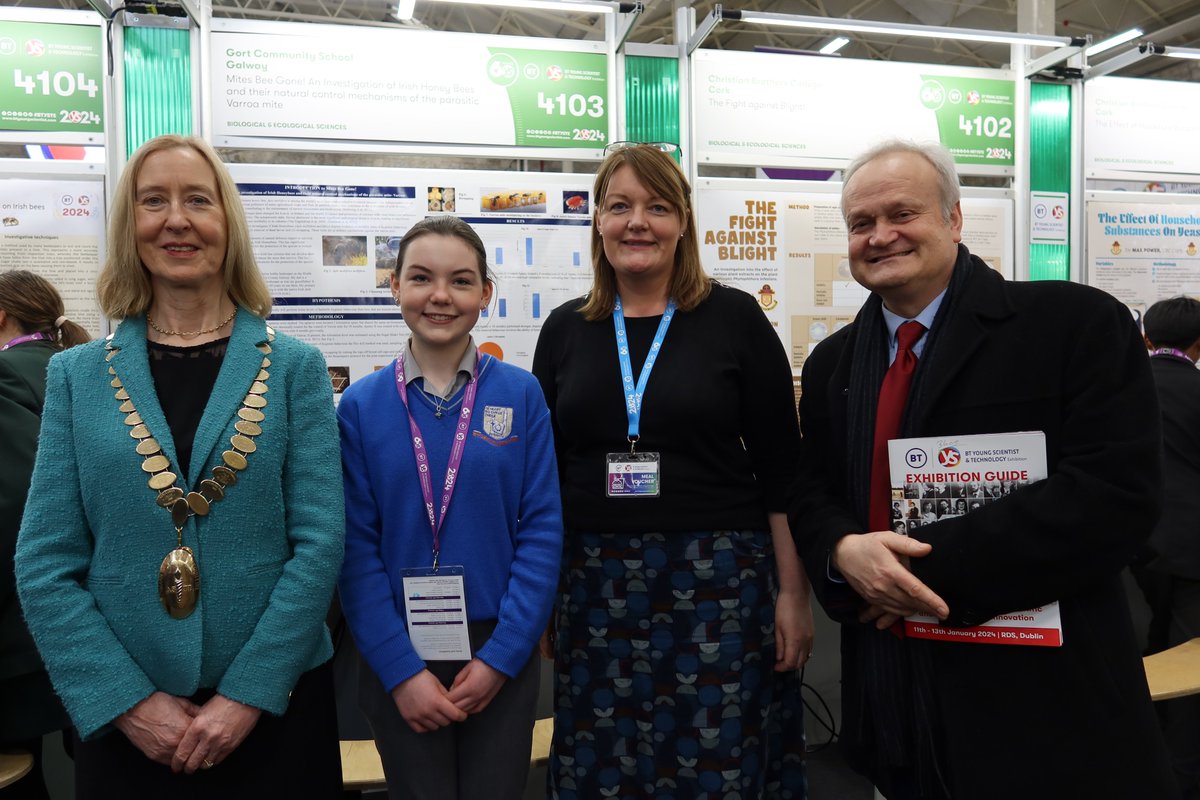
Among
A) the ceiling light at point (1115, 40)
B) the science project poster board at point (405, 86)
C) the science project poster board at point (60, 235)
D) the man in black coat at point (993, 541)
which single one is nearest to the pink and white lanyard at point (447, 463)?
the man in black coat at point (993, 541)

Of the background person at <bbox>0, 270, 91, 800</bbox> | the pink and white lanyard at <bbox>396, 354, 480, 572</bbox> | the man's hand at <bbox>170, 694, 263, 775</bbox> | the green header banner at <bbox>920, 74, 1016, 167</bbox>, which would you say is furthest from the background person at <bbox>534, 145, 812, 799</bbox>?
the green header banner at <bbox>920, 74, 1016, 167</bbox>

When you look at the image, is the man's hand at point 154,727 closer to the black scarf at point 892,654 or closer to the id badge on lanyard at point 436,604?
the id badge on lanyard at point 436,604

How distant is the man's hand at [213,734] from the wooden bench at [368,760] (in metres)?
0.80

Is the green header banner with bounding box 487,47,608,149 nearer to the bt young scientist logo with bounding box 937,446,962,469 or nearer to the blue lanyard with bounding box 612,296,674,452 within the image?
the blue lanyard with bounding box 612,296,674,452

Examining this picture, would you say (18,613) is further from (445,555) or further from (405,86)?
(405,86)

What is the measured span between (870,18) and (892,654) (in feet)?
35.2

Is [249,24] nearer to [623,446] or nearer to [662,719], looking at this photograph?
[623,446]

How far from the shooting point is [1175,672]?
276 centimetres

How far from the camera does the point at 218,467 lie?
1304 millimetres

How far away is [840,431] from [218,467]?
45.2 inches

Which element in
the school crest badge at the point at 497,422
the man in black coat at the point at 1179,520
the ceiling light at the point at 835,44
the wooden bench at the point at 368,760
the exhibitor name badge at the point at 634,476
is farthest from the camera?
the ceiling light at the point at 835,44

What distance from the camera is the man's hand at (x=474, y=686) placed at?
149cm

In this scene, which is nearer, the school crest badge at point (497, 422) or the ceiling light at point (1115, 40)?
the school crest badge at point (497, 422)

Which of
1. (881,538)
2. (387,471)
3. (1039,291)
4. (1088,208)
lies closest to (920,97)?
(1088,208)
